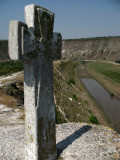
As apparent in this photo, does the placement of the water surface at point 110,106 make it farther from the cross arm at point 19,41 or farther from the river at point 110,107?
the cross arm at point 19,41

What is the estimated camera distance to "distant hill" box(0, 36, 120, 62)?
94812 millimetres

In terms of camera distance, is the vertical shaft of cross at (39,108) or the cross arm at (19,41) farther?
the vertical shaft of cross at (39,108)

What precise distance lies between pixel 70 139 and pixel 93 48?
99.8m

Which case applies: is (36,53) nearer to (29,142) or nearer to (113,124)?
(29,142)

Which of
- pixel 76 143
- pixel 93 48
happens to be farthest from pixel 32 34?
pixel 93 48

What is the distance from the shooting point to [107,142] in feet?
27.7

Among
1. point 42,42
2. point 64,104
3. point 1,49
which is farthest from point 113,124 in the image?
point 1,49

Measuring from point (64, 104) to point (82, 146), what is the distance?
485 inches

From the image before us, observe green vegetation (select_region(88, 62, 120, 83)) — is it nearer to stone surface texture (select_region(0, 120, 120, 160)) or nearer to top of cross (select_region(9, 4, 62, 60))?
stone surface texture (select_region(0, 120, 120, 160))

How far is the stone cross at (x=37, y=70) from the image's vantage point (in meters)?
5.36

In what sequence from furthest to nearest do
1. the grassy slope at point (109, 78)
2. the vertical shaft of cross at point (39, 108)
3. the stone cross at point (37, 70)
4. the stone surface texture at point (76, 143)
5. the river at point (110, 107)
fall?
the grassy slope at point (109, 78)
the river at point (110, 107)
the stone surface texture at point (76, 143)
the vertical shaft of cross at point (39, 108)
the stone cross at point (37, 70)

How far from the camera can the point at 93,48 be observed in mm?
104312

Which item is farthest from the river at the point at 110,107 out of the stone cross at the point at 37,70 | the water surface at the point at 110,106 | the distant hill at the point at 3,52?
the distant hill at the point at 3,52

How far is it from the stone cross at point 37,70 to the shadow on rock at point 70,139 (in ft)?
2.68
